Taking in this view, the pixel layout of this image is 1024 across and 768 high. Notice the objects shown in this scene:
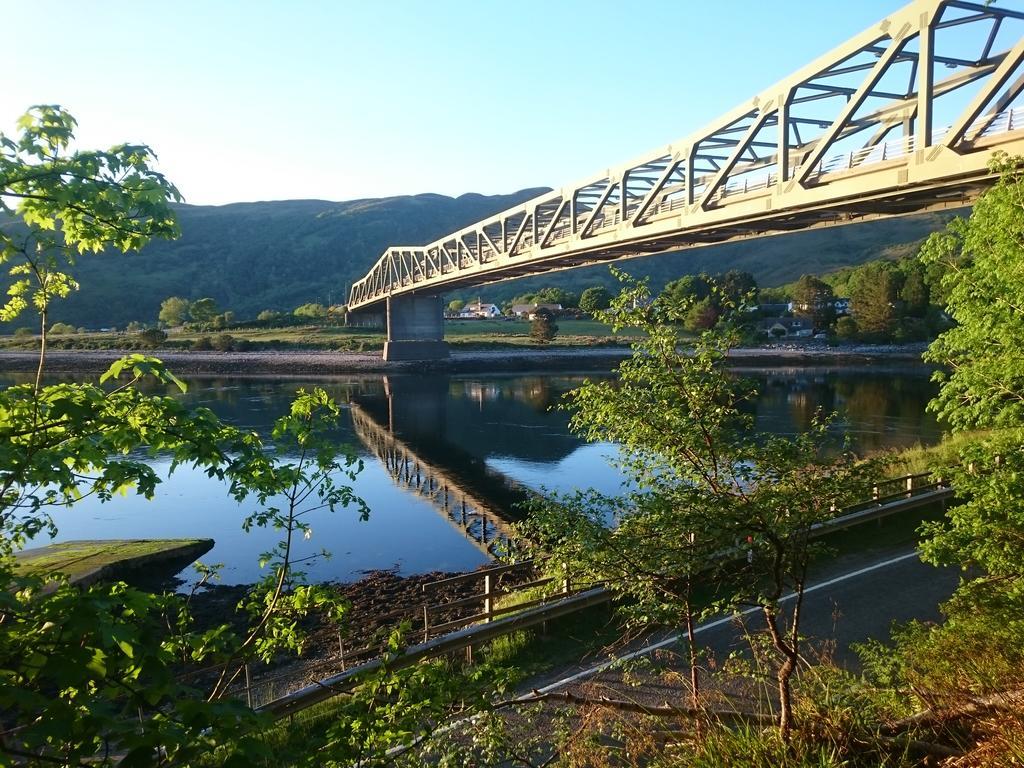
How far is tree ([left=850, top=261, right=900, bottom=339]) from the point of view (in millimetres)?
94375

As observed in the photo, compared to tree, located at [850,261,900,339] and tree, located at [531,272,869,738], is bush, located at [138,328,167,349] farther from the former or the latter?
tree, located at [531,272,869,738]

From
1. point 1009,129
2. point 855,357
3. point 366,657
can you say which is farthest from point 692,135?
point 855,357

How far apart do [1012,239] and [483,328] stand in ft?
365

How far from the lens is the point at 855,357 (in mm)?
84750

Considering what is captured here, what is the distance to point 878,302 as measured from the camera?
94938 mm

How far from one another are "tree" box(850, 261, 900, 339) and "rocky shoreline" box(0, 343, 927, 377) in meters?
3.08

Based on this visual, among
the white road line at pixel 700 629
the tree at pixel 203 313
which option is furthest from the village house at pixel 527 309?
the white road line at pixel 700 629

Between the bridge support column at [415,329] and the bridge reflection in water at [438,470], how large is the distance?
27447 mm

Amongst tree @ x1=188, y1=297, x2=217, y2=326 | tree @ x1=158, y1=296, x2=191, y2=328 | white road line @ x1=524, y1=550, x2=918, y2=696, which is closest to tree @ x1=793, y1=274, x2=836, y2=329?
white road line @ x1=524, y1=550, x2=918, y2=696

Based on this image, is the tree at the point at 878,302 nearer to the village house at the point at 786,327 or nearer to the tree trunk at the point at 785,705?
the village house at the point at 786,327

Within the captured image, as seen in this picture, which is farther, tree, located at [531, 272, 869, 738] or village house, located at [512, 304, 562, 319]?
village house, located at [512, 304, 562, 319]

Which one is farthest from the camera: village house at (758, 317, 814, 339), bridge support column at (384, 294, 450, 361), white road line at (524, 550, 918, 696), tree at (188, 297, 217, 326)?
tree at (188, 297, 217, 326)

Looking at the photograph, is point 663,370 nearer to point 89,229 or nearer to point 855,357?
point 89,229

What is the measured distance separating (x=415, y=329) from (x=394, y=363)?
7530mm
